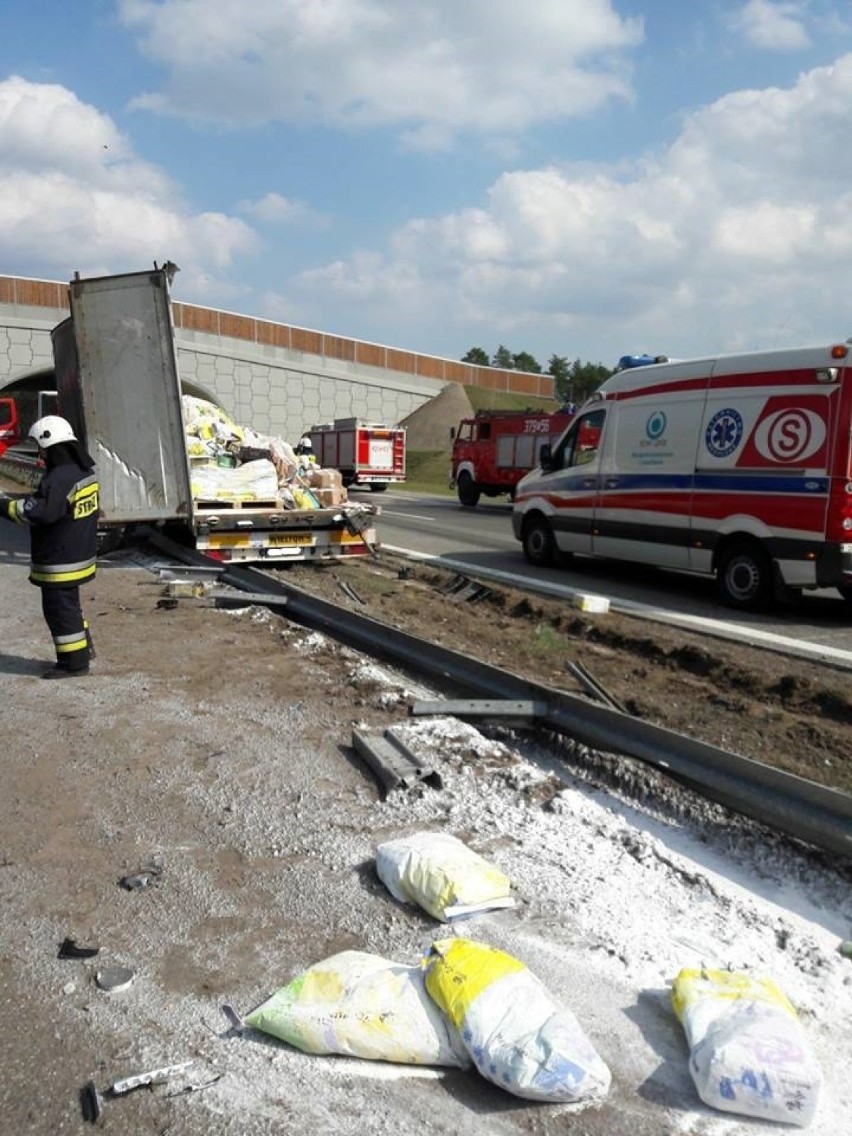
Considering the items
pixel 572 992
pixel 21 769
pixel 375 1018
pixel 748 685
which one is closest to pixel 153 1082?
pixel 375 1018

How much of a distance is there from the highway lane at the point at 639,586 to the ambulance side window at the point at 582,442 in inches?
56.7

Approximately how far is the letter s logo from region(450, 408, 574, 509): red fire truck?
15.6 metres

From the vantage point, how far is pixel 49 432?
6.58 metres

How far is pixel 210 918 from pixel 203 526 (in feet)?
26.5

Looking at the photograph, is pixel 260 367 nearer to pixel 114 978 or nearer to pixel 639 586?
pixel 639 586

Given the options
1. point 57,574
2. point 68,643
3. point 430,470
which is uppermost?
point 57,574

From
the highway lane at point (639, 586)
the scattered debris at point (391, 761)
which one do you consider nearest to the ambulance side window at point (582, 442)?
the highway lane at point (639, 586)

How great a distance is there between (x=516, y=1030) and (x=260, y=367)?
2244 inches

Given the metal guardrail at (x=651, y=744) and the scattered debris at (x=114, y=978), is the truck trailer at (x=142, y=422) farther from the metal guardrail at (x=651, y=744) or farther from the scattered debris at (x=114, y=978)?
the scattered debris at (x=114, y=978)

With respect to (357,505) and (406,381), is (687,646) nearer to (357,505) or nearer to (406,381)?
(357,505)

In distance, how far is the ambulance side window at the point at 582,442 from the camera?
12.1 metres

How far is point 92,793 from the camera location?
4.60 meters

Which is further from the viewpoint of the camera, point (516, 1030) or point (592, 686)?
point (592, 686)

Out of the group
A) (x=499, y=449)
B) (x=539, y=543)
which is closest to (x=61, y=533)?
(x=539, y=543)
